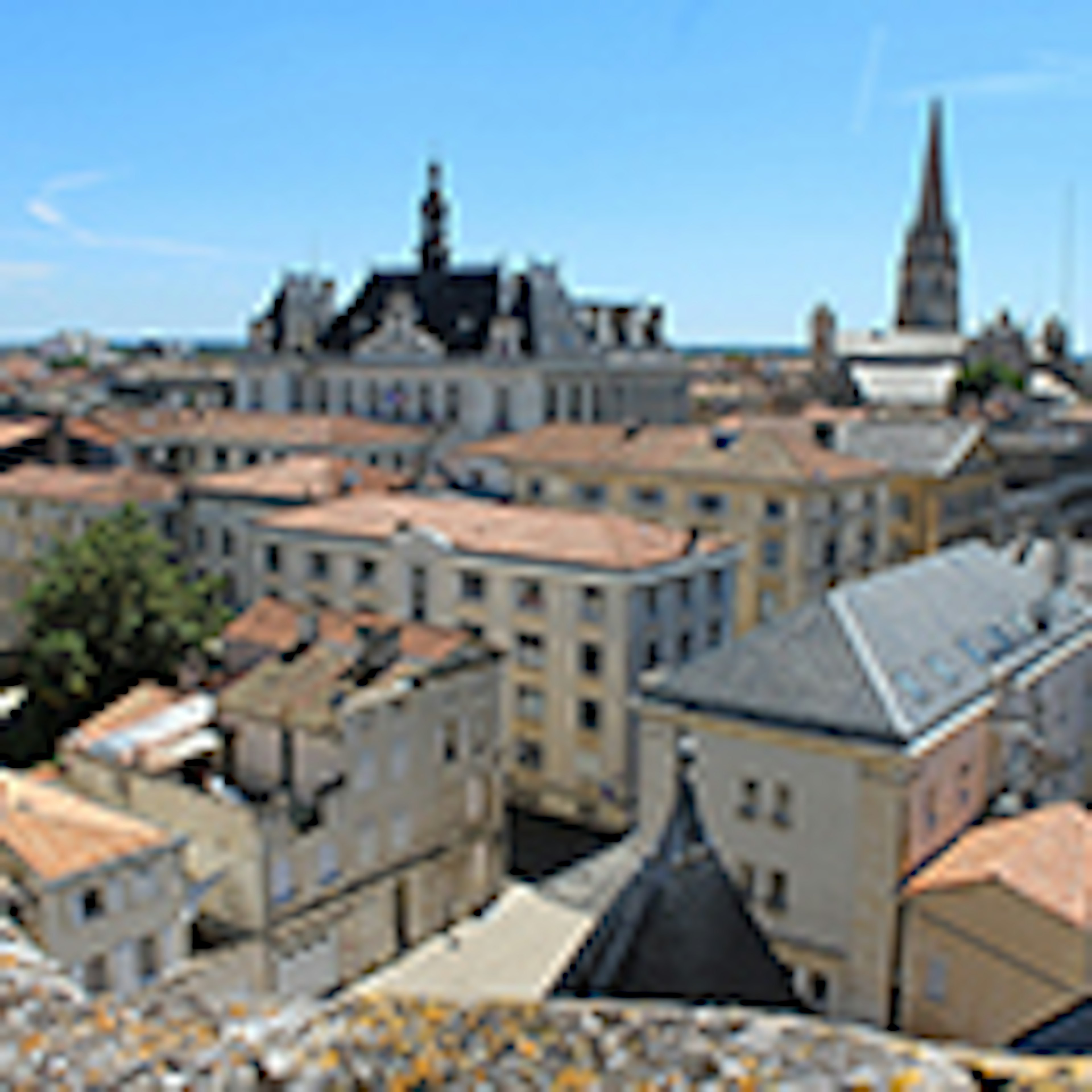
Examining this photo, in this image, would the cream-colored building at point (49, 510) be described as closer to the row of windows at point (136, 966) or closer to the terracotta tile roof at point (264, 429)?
the terracotta tile roof at point (264, 429)

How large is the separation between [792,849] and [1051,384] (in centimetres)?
13161

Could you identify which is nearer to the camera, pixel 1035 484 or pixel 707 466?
pixel 707 466

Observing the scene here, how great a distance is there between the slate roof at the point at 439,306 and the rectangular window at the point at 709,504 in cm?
2246

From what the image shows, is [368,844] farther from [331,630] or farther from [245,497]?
[245,497]

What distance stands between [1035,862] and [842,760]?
4687mm

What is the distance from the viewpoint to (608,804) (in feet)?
149

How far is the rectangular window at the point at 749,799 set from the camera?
2922cm

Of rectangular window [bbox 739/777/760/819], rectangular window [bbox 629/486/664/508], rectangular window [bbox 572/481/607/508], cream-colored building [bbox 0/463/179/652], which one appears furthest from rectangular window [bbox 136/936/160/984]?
rectangular window [bbox 572/481/607/508]

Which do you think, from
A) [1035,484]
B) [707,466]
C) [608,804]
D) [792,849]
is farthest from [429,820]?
[1035,484]

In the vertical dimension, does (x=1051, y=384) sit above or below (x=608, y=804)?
above

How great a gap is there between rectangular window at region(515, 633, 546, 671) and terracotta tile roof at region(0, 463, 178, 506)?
78.1ft

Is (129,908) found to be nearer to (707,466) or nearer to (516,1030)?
(516,1030)

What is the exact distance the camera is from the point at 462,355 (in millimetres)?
76562

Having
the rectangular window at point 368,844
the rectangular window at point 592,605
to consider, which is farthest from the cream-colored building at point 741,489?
the rectangular window at point 368,844
